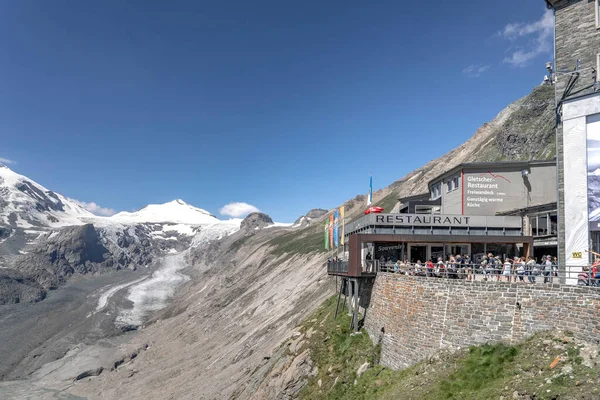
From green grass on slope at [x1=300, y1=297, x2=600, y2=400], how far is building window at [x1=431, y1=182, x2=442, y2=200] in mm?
14899

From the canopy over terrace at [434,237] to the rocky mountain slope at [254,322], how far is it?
26.4 feet

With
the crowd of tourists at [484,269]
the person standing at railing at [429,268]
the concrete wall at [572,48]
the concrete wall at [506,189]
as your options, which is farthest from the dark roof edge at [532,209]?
the person standing at railing at [429,268]

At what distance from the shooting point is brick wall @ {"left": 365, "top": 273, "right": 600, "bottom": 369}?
15852 mm

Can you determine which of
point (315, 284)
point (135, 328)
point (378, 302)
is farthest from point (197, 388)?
point (135, 328)

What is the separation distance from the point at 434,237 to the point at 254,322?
137 ft

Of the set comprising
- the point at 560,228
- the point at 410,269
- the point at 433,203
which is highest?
the point at 433,203

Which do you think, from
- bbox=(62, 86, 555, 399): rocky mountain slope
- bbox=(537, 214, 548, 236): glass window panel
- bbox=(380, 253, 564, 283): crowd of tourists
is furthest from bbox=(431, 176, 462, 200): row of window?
bbox=(62, 86, 555, 399): rocky mountain slope

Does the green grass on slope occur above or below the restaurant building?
below

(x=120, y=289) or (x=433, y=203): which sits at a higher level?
(x=433, y=203)

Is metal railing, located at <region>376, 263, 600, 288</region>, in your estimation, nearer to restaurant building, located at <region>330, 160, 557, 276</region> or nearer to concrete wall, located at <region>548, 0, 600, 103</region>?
restaurant building, located at <region>330, 160, 557, 276</region>

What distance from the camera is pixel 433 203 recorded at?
36656 mm

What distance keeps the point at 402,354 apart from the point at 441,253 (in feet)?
24.2

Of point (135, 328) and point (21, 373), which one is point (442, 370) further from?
point (135, 328)

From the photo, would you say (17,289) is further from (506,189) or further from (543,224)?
(543,224)
